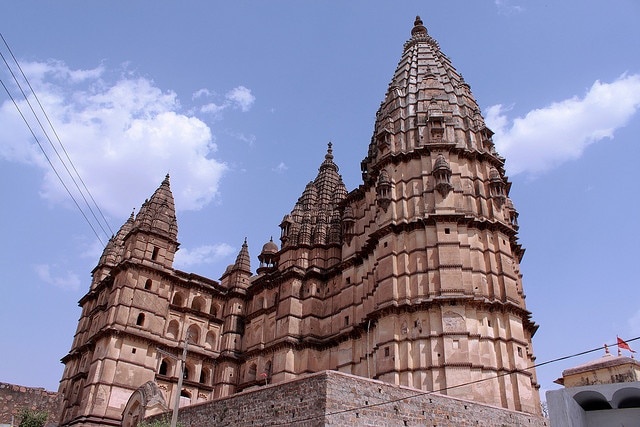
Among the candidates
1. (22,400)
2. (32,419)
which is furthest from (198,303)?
(22,400)

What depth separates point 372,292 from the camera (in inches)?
1346

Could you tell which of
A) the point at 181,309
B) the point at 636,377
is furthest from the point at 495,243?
the point at 181,309

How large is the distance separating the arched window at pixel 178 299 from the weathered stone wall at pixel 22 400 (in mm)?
11516

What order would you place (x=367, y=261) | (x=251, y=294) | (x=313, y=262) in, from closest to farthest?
(x=367, y=261) → (x=313, y=262) → (x=251, y=294)

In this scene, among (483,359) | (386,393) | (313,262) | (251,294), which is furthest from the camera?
(251,294)

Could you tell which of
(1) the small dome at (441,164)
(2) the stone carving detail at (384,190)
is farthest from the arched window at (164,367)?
(1) the small dome at (441,164)

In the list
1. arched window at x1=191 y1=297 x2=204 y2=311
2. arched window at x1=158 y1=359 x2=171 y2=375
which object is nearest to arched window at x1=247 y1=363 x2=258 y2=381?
arched window at x1=158 y1=359 x2=171 y2=375

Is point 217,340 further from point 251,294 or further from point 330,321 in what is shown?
point 330,321

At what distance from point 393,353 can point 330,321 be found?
8480 millimetres

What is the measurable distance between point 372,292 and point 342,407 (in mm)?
14801

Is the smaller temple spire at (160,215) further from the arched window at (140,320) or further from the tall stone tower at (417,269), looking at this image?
the tall stone tower at (417,269)

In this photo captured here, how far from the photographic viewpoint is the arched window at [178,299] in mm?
42281

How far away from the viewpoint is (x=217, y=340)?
42781mm

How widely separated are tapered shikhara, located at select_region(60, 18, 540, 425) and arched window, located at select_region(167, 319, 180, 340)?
0.07 meters
